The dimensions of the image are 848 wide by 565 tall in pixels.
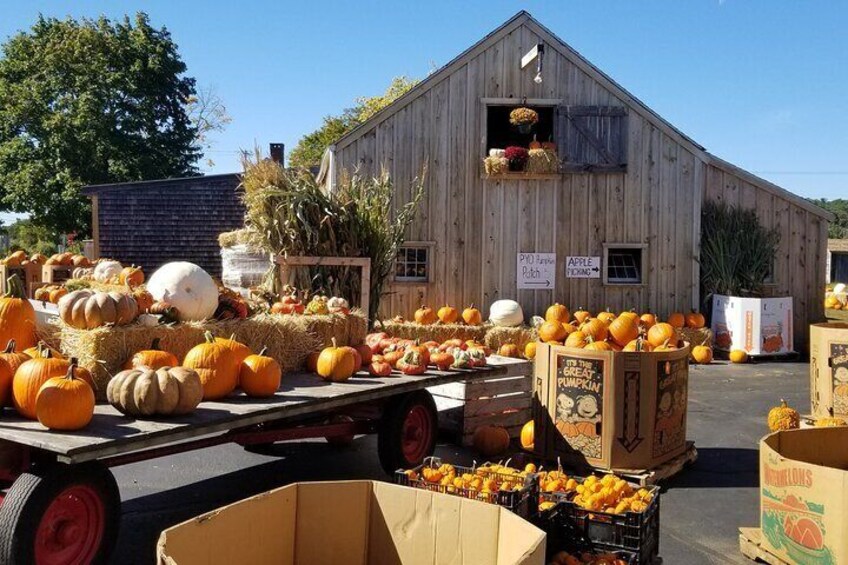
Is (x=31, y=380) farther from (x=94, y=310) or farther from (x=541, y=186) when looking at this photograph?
(x=541, y=186)

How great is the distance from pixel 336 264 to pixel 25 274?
7.49 meters

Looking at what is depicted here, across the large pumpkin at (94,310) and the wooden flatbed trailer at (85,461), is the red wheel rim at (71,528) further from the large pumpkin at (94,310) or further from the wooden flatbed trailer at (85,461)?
the large pumpkin at (94,310)

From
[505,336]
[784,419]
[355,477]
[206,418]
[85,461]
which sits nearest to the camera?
[85,461]

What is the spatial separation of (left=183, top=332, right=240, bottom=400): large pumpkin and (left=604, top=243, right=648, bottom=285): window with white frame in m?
10.7

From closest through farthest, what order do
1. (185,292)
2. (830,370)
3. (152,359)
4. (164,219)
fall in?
1. (152,359)
2. (185,292)
3. (830,370)
4. (164,219)

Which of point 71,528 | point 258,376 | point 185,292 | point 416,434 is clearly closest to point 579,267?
point 416,434

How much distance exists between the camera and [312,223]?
951cm

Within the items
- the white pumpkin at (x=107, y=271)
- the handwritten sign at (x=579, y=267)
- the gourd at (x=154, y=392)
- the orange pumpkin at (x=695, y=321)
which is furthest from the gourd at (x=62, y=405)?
the orange pumpkin at (x=695, y=321)

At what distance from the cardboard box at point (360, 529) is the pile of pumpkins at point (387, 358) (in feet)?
10.1

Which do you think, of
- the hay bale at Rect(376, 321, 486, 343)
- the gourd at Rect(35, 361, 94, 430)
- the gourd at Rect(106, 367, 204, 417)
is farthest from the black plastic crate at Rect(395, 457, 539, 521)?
the hay bale at Rect(376, 321, 486, 343)

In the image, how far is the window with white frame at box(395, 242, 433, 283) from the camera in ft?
48.0

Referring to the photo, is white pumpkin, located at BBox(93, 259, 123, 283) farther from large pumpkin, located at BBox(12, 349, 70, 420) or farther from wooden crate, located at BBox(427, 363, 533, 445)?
large pumpkin, located at BBox(12, 349, 70, 420)

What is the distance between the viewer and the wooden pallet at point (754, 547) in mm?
5061

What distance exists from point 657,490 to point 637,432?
6.53ft
